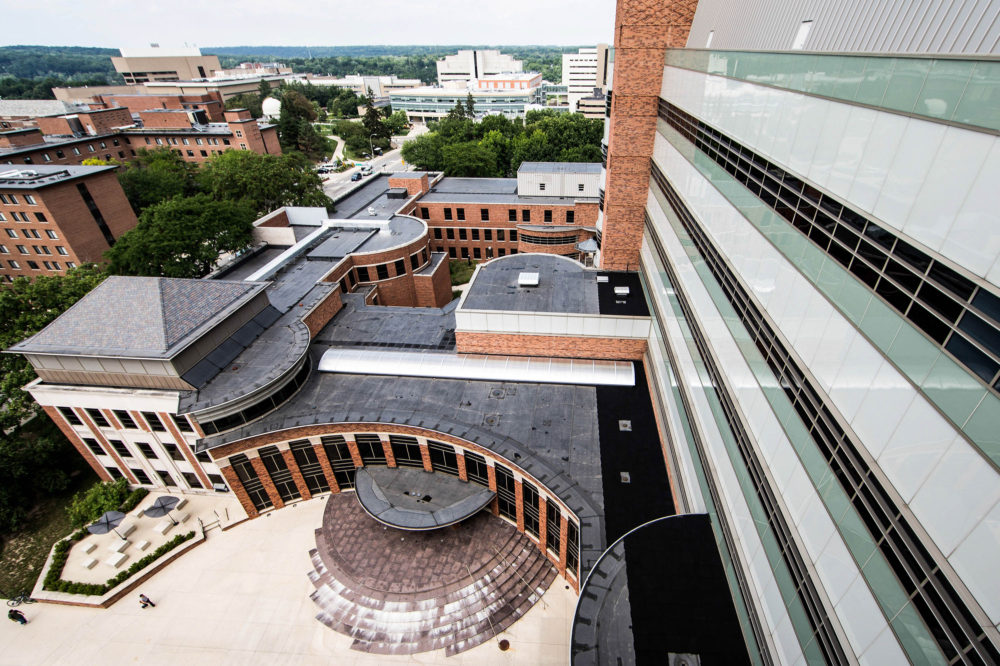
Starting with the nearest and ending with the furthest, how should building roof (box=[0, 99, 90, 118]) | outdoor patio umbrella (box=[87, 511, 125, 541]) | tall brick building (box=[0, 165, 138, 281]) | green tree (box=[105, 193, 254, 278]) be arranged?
outdoor patio umbrella (box=[87, 511, 125, 541])
green tree (box=[105, 193, 254, 278])
tall brick building (box=[0, 165, 138, 281])
building roof (box=[0, 99, 90, 118])

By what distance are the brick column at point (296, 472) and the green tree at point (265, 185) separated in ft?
128

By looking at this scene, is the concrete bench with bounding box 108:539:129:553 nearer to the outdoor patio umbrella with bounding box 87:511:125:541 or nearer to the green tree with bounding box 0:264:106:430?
the outdoor patio umbrella with bounding box 87:511:125:541

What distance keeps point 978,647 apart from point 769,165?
12429mm

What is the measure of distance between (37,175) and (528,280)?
209 ft

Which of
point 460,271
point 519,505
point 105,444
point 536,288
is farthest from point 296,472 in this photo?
point 460,271

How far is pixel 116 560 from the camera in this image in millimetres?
28422

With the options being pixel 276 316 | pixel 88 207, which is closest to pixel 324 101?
pixel 88 207

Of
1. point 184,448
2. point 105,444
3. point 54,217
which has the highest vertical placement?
point 54,217

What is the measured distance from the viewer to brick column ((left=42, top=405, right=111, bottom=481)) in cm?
2996

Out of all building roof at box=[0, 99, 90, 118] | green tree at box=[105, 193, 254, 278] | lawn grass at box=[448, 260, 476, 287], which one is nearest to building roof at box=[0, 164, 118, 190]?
green tree at box=[105, 193, 254, 278]

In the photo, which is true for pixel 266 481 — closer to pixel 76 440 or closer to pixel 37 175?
pixel 76 440

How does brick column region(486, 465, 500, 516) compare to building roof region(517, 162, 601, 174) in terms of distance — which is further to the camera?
building roof region(517, 162, 601, 174)

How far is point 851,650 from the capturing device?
9.64 metres

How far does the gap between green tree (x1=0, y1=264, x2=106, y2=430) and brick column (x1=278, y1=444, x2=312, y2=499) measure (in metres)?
20.2
